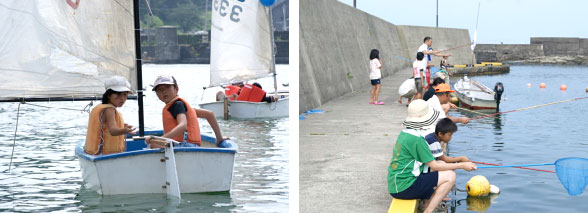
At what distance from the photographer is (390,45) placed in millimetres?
37062

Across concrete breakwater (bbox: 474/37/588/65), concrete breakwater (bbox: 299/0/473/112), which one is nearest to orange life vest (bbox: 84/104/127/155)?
concrete breakwater (bbox: 299/0/473/112)

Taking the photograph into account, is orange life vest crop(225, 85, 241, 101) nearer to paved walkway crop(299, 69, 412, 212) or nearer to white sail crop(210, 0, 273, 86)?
white sail crop(210, 0, 273, 86)

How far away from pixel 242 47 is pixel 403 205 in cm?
1904

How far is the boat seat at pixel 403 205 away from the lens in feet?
21.5

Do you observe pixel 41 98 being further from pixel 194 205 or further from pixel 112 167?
pixel 194 205

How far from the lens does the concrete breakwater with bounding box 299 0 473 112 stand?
53.8 ft

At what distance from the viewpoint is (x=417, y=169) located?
6.62m

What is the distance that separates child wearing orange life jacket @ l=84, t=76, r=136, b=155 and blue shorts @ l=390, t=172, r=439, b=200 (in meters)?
3.74

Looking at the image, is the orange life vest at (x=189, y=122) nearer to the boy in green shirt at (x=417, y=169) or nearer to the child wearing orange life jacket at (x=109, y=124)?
the child wearing orange life jacket at (x=109, y=124)

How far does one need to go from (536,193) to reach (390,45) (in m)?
27.8

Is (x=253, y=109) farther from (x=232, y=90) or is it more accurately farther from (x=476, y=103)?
(x=476, y=103)

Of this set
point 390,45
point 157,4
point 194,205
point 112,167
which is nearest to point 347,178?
point 194,205

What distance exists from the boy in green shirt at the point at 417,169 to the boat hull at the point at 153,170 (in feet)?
11.0

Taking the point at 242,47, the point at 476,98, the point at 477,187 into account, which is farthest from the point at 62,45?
the point at 242,47
